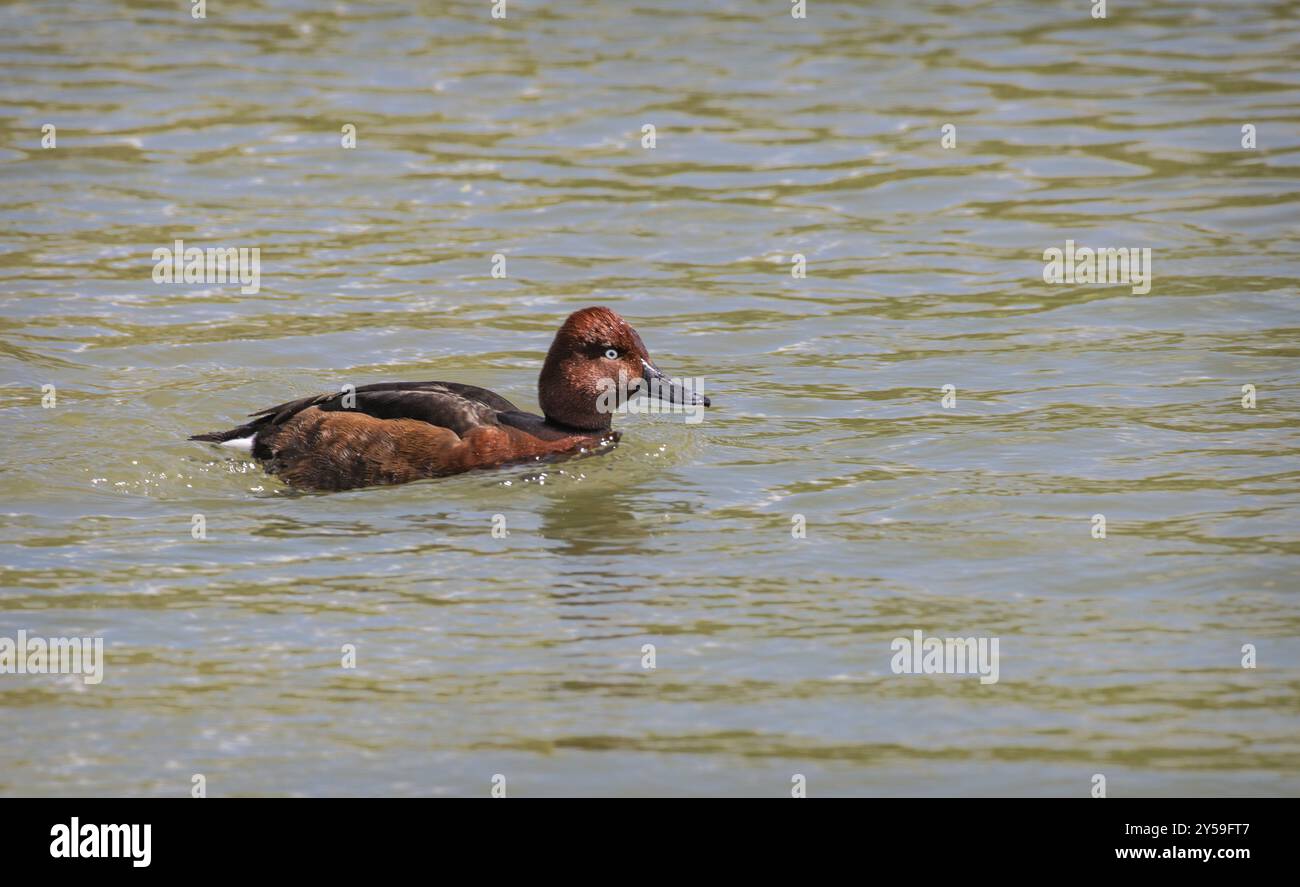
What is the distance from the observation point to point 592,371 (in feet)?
35.2

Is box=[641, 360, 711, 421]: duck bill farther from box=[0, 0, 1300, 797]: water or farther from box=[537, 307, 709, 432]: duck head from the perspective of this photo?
box=[0, 0, 1300, 797]: water

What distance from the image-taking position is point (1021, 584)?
8.84 meters

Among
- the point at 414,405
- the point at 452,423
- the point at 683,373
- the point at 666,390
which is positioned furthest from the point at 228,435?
the point at 683,373

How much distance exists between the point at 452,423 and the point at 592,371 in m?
0.88

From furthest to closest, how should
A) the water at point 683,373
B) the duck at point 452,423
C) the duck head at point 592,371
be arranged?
the duck head at point 592,371
the duck at point 452,423
the water at point 683,373

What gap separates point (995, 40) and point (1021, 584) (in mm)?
12927

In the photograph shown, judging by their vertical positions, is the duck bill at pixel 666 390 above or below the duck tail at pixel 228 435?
above

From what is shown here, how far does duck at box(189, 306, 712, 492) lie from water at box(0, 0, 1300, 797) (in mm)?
145

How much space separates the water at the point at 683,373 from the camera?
744 centimetres

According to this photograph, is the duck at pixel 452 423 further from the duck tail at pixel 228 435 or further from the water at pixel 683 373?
the water at pixel 683 373

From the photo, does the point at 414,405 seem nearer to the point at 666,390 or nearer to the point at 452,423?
the point at 452,423

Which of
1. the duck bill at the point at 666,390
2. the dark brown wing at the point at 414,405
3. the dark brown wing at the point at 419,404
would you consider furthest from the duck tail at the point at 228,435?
the duck bill at the point at 666,390

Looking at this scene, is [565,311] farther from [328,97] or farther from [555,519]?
[328,97]

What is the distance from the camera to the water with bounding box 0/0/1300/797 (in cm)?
744
